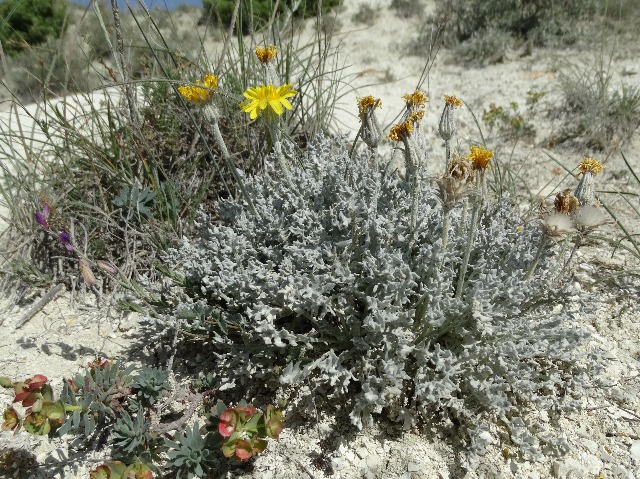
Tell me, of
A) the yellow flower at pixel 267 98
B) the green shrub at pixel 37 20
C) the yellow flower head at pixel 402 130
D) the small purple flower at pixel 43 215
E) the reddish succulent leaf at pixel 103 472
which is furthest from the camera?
the green shrub at pixel 37 20

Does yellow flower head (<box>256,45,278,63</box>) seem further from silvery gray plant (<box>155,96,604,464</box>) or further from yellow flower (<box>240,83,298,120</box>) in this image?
silvery gray plant (<box>155,96,604,464</box>)

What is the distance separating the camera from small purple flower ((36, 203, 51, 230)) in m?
2.31

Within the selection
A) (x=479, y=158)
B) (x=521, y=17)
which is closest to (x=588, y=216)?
(x=479, y=158)

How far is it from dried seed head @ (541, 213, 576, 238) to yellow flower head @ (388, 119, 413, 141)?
1.73ft

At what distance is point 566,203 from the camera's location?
63.4 inches

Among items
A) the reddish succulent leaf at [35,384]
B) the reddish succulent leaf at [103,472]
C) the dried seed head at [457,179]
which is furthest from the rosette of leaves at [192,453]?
the dried seed head at [457,179]

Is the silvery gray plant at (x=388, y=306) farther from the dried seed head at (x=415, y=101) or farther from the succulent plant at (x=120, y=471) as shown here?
the succulent plant at (x=120, y=471)

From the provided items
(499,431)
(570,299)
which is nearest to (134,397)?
(499,431)

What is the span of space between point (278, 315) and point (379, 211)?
23.4 inches

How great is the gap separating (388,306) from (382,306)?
2 cm

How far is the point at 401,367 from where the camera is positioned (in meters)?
1.69

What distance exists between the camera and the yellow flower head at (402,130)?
1.67 metres

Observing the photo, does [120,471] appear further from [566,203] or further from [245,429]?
[566,203]

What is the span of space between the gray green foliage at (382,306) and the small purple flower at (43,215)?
2.27 ft
